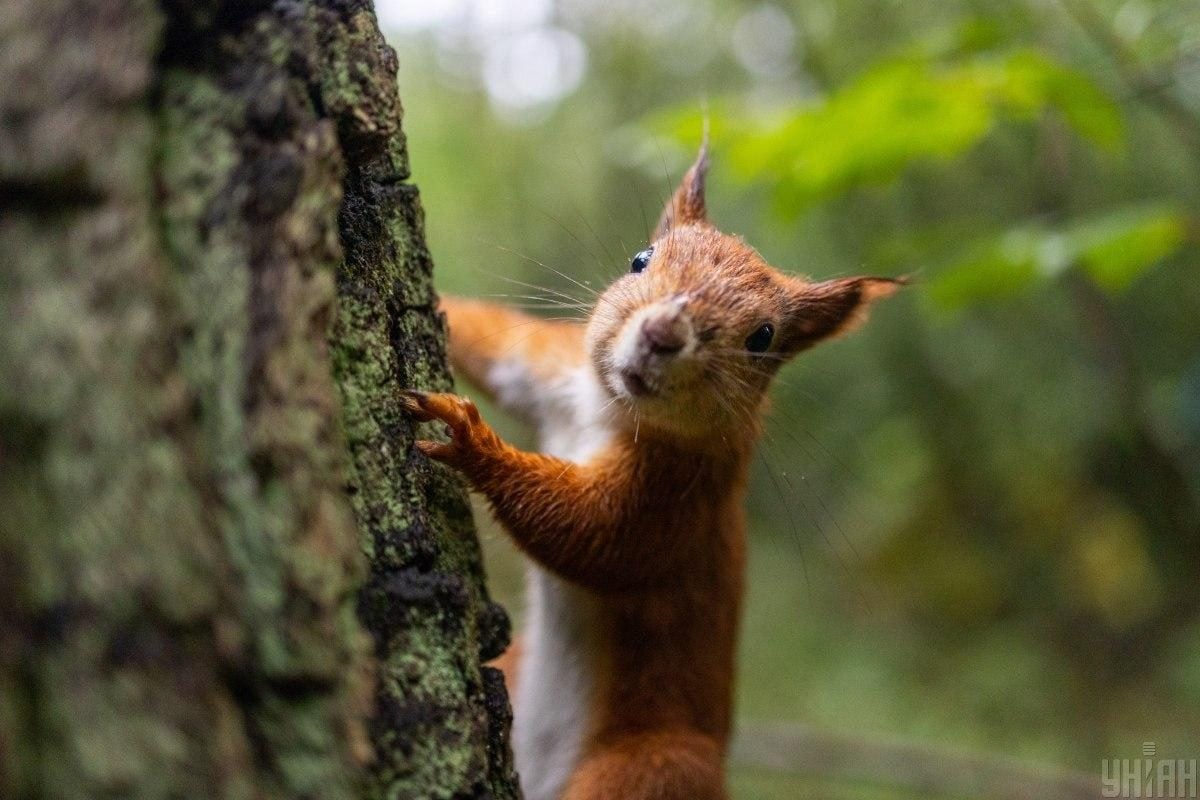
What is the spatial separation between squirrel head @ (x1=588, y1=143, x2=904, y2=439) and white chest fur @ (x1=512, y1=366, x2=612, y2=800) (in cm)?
29

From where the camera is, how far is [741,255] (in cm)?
246

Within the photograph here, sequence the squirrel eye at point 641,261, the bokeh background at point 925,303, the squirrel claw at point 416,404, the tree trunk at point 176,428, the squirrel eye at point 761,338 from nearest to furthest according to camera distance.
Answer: the tree trunk at point 176,428
the squirrel claw at point 416,404
the squirrel eye at point 761,338
the squirrel eye at point 641,261
the bokeh background at point 925,303

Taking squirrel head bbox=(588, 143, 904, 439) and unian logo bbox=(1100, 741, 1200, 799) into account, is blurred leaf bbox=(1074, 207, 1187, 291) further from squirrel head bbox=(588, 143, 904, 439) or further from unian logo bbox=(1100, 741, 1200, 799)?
unian logo bbox=(1100, 741, 1200, 799)

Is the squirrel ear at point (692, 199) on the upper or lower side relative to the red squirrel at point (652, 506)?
upper

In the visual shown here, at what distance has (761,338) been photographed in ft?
7.83

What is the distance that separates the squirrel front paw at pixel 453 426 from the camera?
1748 mm

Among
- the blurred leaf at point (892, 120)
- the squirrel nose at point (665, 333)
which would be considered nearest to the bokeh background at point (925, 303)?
the blurred leaf at point (892, 120)

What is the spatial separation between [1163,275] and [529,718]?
14.1 ft

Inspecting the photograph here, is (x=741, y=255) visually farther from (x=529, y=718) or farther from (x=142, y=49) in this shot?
(x=142, y=49)

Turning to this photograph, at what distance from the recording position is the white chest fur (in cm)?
256

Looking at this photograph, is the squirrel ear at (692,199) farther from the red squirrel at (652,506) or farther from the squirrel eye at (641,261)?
the squirrel eye at (641,261)

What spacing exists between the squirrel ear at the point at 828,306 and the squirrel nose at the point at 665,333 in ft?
1.65

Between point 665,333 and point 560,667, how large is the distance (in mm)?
1026

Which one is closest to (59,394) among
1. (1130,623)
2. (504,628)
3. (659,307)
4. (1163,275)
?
(504,628)
